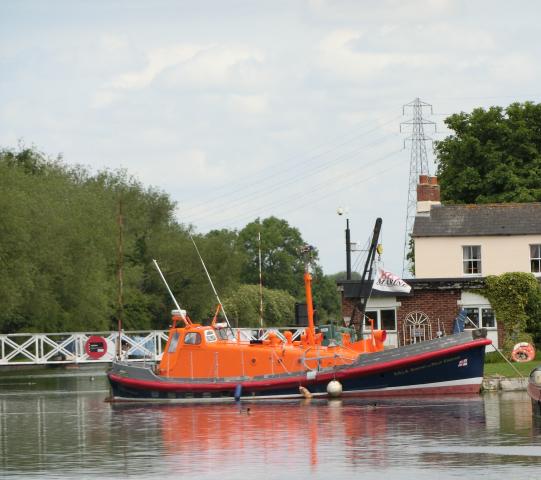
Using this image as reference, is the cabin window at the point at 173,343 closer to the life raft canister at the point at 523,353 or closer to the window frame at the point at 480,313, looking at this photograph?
the life raft canister at the point at 523,353

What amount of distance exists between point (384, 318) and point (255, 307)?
245ft

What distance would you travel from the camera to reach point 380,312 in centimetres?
6144

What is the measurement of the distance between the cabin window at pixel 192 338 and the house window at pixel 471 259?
68.1 ft

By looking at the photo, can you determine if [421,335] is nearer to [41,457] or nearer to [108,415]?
[108,415]

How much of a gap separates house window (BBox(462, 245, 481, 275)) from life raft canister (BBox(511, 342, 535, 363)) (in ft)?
42.8

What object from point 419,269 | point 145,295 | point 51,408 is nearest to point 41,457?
point 51,408

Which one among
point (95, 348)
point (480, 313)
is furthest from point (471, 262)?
point (95, 348)

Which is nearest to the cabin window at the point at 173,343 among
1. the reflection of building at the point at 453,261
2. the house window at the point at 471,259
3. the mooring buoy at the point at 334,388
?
the mooring buoy at the point at 334,388

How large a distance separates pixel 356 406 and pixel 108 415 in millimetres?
7702

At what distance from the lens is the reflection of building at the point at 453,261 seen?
6059 cm

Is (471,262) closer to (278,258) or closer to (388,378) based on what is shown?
(388,378)

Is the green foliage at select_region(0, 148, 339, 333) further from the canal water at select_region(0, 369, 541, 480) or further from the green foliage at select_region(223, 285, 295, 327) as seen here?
the canal water at select_region(0, 369, 541, 480)

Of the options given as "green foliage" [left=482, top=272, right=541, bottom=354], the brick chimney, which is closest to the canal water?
"green foliage" [left=482, top=272, right=541, bottom=354]

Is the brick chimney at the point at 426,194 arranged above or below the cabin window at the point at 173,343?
Answer: above
